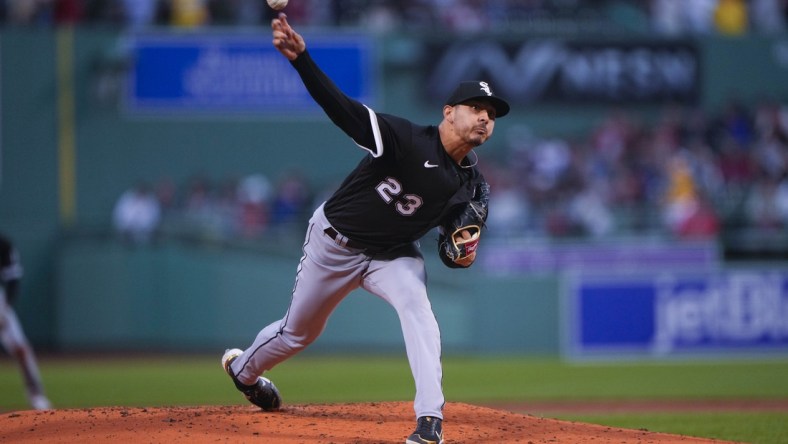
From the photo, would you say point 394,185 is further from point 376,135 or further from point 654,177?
point 654,177

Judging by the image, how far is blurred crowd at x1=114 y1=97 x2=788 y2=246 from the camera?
16156 millimetres

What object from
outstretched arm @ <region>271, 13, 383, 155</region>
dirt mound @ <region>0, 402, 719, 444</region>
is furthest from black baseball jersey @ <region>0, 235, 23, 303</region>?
outstretched arm @ <region>271, 13, 383, 155</region>

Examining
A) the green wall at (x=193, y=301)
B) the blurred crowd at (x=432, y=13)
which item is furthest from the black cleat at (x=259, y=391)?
the blurred crowd at (x=432, y=13)

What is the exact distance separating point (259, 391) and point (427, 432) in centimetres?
146

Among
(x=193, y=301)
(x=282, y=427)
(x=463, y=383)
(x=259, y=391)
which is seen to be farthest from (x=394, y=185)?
(x=193, y=301)

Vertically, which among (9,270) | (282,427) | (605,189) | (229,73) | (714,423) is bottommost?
(714,423)

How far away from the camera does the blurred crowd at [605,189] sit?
53.0ft

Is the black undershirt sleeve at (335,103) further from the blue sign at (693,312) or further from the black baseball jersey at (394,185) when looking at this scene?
the blue sign at (693,312)

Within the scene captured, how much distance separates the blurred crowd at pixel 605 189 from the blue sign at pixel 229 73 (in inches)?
56.1

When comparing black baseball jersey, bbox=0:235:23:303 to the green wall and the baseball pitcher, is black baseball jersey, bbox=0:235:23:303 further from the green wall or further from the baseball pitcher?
the green wall

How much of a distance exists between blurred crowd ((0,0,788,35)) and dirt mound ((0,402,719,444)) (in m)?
13.1

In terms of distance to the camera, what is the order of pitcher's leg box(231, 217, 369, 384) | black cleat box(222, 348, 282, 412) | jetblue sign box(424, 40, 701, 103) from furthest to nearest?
jetblue sign box(424, 40, 701, 103), black cleat box(222, 348, 282, 412), pitcher's leg box(231, 217, 369, 384)

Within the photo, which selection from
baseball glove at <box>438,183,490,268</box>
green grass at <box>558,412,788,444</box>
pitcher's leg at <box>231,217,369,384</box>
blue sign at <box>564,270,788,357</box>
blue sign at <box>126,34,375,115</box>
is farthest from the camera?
blue sign at <box>126,34,375,115</box>

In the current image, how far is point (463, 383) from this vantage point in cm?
1202
